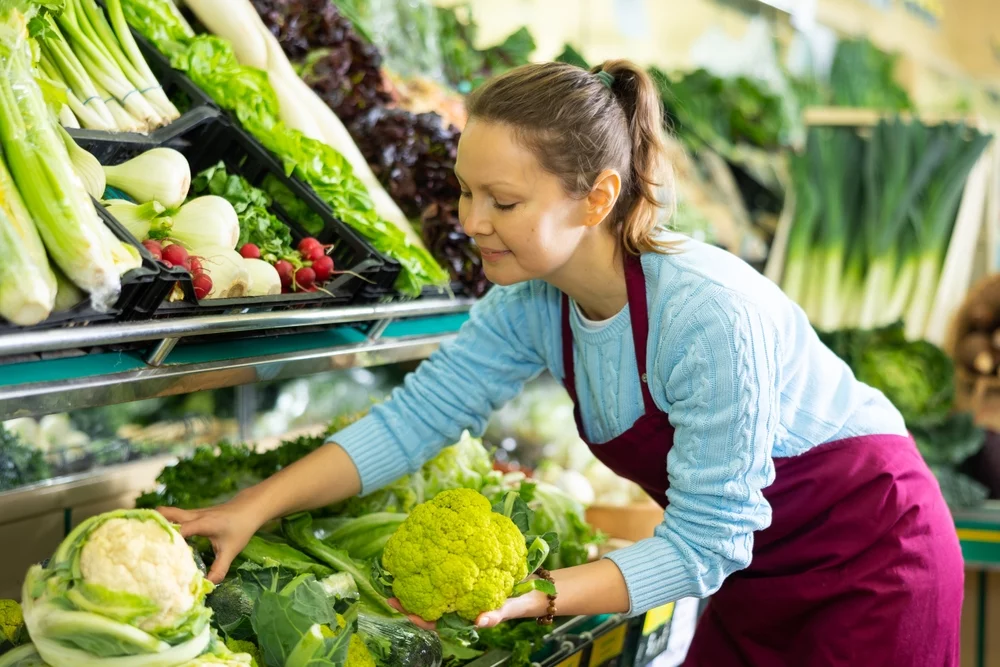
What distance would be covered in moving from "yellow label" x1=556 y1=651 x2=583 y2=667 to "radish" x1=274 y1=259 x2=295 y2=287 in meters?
0.96

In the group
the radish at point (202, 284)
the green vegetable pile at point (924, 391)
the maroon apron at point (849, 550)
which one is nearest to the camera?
the radish at point (202, 284)

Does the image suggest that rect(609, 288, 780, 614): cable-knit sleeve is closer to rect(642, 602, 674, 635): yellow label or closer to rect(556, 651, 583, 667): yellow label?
rect(556, 651, 583, 667): yellow label

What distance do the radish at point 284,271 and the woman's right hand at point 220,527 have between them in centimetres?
49

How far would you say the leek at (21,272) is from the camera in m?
1.35

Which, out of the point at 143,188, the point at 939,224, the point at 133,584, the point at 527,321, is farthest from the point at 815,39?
the point at 133,584

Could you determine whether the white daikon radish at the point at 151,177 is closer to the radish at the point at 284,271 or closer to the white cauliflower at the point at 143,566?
the radish at the point at 284,271

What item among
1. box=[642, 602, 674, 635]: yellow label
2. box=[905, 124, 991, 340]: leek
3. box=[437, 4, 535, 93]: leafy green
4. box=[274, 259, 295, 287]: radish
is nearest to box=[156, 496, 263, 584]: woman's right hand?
box=[274, 259, 295, 287]: radish

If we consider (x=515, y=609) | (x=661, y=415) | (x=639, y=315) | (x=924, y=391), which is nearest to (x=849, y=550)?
(x=661, y=415)

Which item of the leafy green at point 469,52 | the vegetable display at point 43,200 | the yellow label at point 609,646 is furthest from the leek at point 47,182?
the leafy green at point 469,52

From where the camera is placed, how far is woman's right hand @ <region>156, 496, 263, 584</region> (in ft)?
5.69

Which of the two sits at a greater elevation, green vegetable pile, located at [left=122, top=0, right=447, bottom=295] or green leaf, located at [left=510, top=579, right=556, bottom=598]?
green vegetable pile, located at [left=122, top=0, right=447, bottom=295]

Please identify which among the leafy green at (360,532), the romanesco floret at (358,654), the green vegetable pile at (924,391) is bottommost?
the green vegetable pile at (924,391)

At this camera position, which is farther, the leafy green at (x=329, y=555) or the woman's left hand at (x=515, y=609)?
the leafy green at (x=329, y=555)

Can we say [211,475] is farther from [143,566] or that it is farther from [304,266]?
[143,566]
